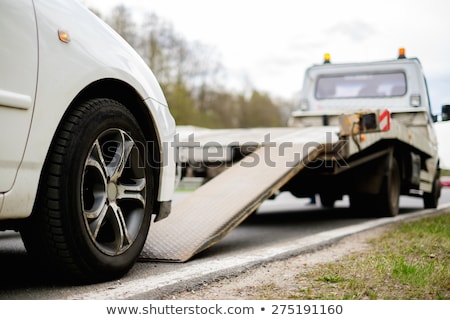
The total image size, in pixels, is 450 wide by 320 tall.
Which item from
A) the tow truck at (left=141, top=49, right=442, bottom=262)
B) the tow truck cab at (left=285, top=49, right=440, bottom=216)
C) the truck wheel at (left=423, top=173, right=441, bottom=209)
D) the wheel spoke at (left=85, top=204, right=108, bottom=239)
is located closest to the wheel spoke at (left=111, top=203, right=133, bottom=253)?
the wheel spoke at (left=85, top=204, right=108, bottom=239)

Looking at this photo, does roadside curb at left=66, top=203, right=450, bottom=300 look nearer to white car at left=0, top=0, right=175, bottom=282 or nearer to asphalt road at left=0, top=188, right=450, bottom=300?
asphalt road at left=0, top=188, right=450, bottom=300

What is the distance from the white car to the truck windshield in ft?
21.6

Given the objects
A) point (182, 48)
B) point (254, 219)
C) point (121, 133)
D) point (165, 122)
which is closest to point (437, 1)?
point (165, 122)

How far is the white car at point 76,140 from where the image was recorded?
8.47 ft

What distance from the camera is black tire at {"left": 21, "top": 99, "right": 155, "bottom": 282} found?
2.81 m

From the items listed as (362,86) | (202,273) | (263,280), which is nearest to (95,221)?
(202,273)

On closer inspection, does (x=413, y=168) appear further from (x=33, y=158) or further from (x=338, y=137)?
(x=33, y=158)

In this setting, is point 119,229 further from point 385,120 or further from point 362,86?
point 362,86

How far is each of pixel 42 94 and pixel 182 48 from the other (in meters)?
28.9

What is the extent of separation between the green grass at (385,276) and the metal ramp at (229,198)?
0.88 meters

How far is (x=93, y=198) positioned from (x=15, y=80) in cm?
81

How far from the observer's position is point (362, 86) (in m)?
9.75

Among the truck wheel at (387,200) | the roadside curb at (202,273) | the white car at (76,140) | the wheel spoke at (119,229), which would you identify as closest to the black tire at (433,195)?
the truck wheel at (387,200)

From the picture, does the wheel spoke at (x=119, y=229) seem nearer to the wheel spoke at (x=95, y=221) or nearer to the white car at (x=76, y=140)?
the white car at (x=76, y=140)
